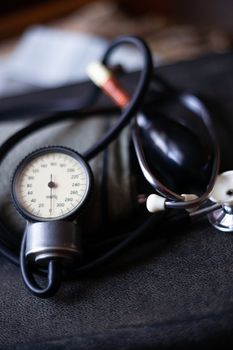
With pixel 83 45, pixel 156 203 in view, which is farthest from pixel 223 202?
pixel 83 45

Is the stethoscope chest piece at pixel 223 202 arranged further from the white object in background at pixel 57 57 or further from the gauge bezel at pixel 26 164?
the white object in background at pixel 57 57

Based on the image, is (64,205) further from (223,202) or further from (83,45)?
(83,45)

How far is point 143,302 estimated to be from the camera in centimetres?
49

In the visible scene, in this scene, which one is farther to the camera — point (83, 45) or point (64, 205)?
point (83, 45)

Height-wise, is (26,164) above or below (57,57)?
above

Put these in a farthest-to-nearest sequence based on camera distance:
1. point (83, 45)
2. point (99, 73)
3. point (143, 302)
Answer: point (83, 45) < point (99, 73) < point (143, 302)

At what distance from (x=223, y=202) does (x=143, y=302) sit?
127 mm

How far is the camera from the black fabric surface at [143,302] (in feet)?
A: 1.54

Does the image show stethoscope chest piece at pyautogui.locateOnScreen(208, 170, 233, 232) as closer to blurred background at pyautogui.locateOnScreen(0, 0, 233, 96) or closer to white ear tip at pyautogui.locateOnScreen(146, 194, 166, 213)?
white ear tip at pyautogui.locateOnScreen(146, 194, 166, 213)

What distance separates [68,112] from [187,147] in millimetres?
188

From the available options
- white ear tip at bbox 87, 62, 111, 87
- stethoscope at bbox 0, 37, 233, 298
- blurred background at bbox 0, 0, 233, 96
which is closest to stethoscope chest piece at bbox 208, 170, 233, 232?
stethoscope at bbox 0, 37, 233, 298

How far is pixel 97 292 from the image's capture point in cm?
51

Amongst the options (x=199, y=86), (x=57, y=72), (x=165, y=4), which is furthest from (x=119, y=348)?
(x=165, y=4)

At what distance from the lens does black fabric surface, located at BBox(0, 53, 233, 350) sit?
47 cm
